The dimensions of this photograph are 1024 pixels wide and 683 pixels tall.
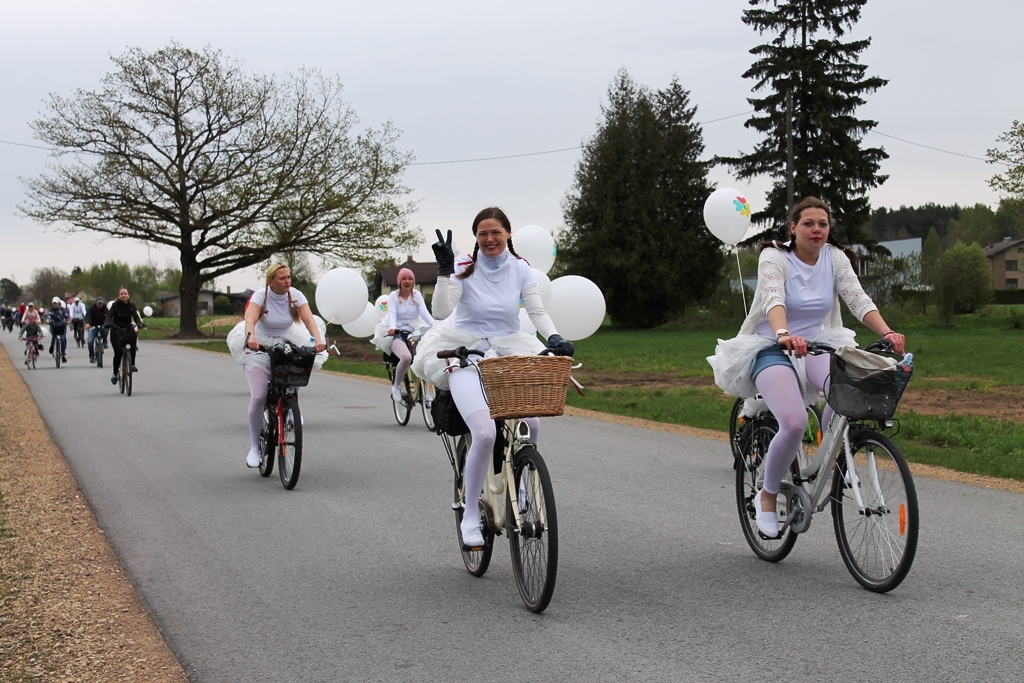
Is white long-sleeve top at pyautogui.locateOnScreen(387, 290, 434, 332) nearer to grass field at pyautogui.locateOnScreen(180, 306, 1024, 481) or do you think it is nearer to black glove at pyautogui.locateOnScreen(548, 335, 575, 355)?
grass field at pyautogui.locateOnScreen(180, 306, 1024, 481)

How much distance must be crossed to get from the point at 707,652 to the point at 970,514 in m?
3.53

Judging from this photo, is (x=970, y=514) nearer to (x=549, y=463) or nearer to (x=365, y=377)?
(x=549, y=463)

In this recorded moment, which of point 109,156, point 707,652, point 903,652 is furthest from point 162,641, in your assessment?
point 109,156

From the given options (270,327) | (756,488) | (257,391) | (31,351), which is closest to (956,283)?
(31,351)

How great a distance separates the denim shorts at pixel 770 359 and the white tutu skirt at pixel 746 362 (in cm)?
2

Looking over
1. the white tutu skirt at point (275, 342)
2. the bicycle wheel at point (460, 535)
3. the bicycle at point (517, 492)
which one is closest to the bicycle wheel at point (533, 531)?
the bicycle at point (517, 492)

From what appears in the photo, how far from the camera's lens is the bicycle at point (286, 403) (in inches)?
350

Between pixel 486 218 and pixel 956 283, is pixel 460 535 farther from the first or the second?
pixel 956 283

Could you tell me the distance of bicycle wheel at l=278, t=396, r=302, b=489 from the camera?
8.80m

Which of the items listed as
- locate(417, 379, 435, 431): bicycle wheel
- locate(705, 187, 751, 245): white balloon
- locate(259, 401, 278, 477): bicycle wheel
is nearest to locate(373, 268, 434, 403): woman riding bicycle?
locate(417, 379, 435, 431): bicycle wheel

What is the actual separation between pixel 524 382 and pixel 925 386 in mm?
15446

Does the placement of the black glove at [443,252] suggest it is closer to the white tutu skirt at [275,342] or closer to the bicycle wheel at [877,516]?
the bicycle wheel at [877,516]

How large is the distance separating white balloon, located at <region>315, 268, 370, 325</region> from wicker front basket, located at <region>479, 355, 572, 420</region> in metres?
13.5

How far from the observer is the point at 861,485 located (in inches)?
207
